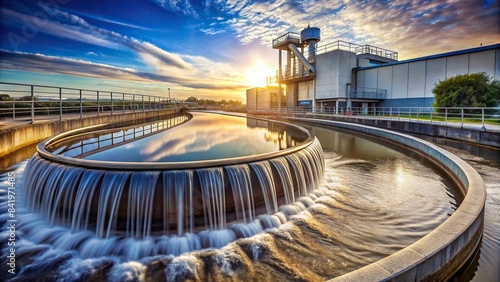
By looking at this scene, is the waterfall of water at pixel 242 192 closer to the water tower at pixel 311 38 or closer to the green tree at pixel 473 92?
the green tree at pixel 473 92

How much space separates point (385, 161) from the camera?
9.30 metres

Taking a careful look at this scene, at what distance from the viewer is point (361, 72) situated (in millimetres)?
30438

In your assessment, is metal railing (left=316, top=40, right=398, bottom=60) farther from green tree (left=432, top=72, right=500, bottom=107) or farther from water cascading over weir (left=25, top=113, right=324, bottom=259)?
water cascading over weir (left=25, top=113, right=324, bottom=259)

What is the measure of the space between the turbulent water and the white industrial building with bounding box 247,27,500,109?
22357mm

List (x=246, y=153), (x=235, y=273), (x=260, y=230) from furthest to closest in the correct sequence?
(x=246, y=153) < (x=260, y=230) < (x=235, y=273)

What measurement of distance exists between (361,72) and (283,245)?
1203 inches

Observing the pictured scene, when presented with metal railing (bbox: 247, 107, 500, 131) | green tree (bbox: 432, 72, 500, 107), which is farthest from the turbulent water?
green tree (bbox: 432, 72, 500, 107)

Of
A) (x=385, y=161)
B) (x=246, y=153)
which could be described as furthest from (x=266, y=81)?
(x=246, y=153)

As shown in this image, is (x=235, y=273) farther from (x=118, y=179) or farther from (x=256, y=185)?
(x=118, y=179)

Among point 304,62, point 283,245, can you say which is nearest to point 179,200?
point 283,245

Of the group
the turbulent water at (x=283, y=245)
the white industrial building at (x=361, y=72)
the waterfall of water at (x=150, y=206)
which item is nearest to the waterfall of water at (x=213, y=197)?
the waterfall of water at (x=150, y=206)

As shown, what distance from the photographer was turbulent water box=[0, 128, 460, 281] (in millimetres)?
3271

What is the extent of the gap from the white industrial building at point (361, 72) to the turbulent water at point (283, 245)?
2236 cm

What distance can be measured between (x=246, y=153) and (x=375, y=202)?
292cm
